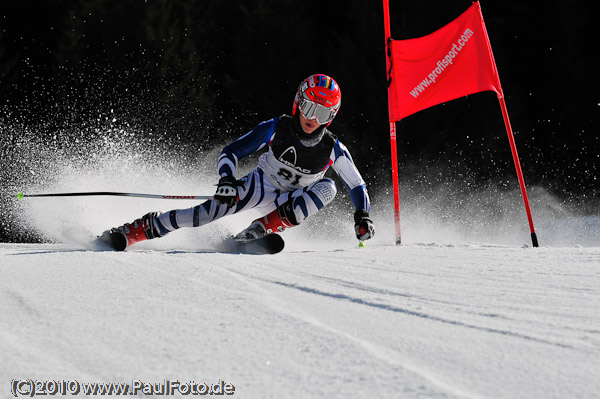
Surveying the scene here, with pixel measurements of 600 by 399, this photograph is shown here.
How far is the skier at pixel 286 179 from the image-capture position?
4.64 meters

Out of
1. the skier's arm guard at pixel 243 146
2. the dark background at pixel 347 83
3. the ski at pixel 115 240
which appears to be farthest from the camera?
the dark background at pixel 347 83

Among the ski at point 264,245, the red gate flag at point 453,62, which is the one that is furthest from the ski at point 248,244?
the red gate flag at point 453,62

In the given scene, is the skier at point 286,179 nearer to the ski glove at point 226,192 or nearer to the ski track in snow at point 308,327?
the ski glove at point 226,192

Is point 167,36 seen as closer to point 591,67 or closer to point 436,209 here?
point 436,209

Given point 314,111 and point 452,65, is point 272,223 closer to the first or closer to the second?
point 314,111

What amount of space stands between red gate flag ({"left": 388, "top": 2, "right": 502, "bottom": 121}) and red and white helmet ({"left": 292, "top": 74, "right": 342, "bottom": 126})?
1314 mm

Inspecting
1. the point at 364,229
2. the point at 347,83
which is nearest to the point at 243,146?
the point at 364,229

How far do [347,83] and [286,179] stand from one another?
42.6 ft

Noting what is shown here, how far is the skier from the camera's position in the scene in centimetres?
464

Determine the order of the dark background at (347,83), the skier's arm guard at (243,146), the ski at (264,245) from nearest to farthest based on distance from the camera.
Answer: the ski at (264,245), the skier's arm guard at (243,146), the dark background at (347,83)

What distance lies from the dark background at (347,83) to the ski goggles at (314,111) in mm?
10688

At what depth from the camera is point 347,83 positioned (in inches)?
691

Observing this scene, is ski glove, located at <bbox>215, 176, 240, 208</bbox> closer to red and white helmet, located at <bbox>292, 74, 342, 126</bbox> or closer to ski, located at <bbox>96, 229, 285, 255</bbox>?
ski, located at <bbox>96, 229, 285, 255</bbox>

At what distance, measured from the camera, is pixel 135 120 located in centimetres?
1648
